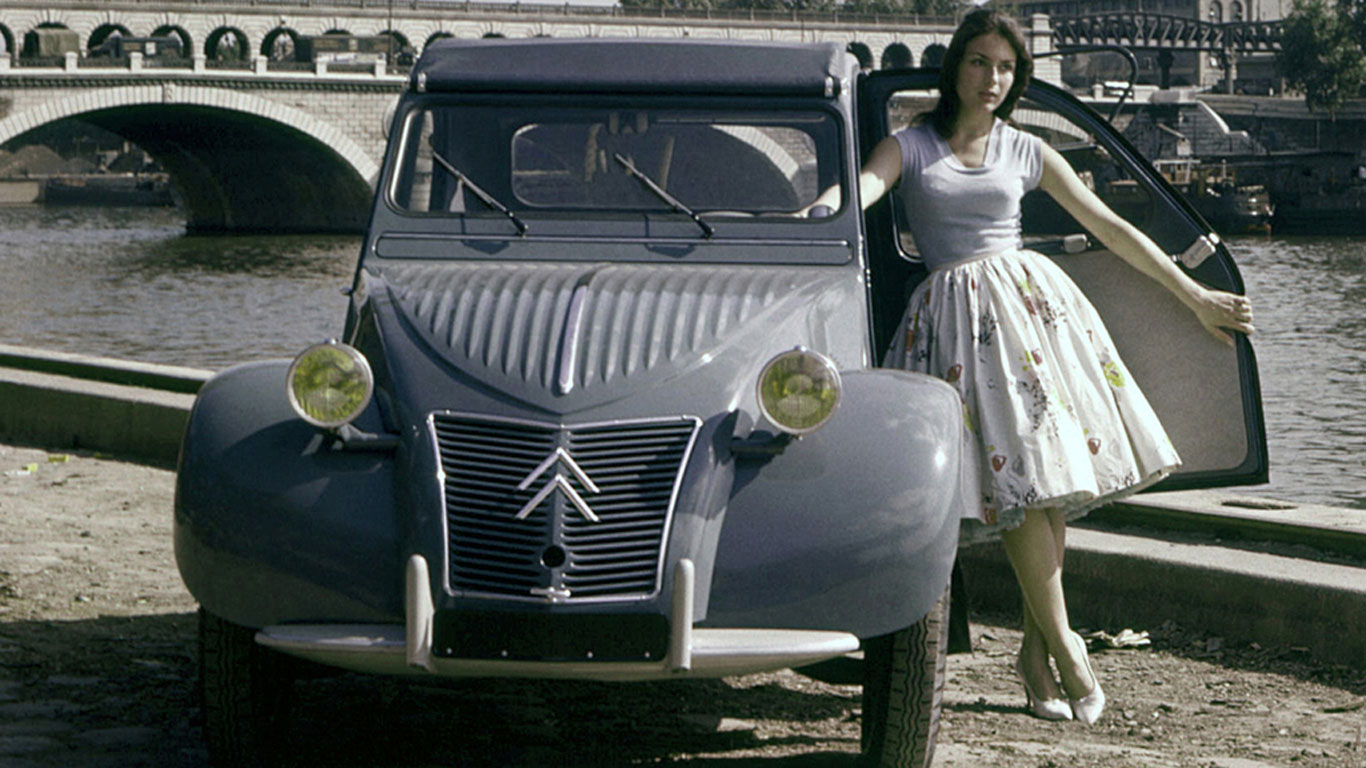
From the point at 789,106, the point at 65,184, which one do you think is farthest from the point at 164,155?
the point at 789,106

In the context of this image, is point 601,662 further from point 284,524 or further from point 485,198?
point 485,198

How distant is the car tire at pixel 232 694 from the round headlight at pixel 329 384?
0.43m

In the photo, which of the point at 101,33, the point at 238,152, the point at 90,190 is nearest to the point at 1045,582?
the point at 238,152

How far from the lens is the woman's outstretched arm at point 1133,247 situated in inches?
169

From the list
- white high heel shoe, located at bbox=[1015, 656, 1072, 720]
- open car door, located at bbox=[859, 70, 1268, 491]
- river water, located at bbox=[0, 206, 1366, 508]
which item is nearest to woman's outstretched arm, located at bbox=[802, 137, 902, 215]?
open car door, located at bbox=[859, 70, 1268, 491]

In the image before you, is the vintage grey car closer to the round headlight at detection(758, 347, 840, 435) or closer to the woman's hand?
the round headlight at detection(758, 347, 840, 435)

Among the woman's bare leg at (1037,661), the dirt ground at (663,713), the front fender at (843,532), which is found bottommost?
the dirt ground at (663,713)

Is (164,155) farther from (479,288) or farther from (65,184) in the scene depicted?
(479,288)

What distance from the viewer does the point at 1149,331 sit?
4598 mm

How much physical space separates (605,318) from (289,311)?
68.6 ft

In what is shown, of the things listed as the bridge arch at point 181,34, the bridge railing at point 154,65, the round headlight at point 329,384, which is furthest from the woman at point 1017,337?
the bridge arch at point 181,34

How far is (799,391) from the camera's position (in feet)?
11.5

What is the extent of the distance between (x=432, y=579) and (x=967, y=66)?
66.4 inches

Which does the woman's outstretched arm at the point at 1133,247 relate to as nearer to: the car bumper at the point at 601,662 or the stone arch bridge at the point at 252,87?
the car bumper at the point at 601,662
